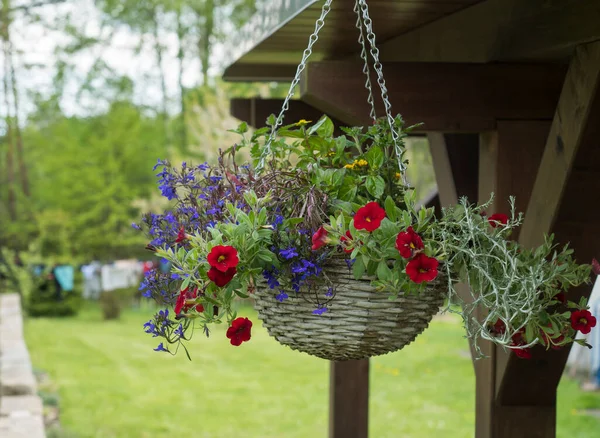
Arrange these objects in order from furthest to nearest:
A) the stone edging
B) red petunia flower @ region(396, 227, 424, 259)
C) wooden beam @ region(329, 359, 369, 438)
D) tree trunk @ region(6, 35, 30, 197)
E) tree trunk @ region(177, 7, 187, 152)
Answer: tree trunk @ region(177, 7, 187, 152)
tree trunk @ region(6, 35, 30, 197)
the stone edging
wooden beam @ region(329, 359, 369, 438)
red petunia flower @ region(396, 227, 424, 259)

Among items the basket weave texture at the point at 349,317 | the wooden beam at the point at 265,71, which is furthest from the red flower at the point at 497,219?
the wooden beam at the point at 265,71

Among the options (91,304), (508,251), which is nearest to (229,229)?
(508,251)

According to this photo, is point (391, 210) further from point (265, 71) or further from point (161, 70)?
point (161, 70)

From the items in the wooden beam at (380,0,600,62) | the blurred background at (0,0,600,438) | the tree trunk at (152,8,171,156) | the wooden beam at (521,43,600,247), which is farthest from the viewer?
the tree trunk at (152,8,171,156)

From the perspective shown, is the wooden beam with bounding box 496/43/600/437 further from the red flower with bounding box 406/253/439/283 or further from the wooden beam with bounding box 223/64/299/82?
the wooden beam with bounding box 223/64/299/82

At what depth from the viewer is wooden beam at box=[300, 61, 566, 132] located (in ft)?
6.79

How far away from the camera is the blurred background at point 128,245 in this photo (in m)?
6.90

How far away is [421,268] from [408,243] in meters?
0.05

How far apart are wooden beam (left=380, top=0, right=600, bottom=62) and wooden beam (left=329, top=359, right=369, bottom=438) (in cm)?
141

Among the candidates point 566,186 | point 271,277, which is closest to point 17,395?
point 271,277

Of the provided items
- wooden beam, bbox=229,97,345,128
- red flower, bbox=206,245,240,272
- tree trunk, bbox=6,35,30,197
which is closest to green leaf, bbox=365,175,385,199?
red flower, bbox=206,245,240,272

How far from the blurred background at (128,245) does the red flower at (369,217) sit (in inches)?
187

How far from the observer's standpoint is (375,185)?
5.41 ft

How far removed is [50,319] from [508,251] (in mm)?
12731
